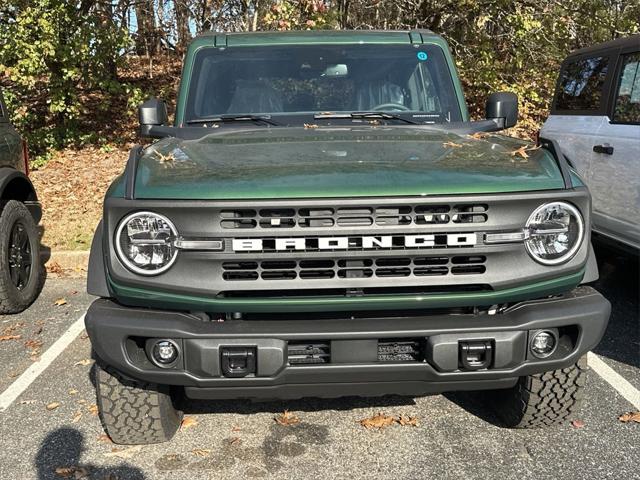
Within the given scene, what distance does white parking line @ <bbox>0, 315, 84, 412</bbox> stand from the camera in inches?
145

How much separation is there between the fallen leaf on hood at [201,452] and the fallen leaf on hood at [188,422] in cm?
24

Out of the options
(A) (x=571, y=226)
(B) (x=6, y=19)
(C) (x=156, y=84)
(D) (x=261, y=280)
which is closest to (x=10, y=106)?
(B) (x=6, y=19)

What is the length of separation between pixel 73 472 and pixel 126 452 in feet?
0.83

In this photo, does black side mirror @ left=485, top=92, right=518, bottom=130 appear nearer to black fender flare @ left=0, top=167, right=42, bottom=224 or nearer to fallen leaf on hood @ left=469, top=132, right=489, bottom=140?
fallen leaf on hood @ left=469, top=132, right=489, bottom=140

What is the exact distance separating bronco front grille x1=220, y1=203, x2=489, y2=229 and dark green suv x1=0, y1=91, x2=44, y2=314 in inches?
128

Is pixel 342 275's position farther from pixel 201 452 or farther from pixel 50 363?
pixel 50 363

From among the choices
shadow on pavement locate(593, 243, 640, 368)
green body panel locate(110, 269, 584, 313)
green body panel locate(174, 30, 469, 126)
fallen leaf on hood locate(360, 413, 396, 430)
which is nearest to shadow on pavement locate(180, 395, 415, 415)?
fallen leaf on hood locate(360, 413, 396, 430)

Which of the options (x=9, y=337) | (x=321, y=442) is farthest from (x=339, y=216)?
(x=9, y=337)

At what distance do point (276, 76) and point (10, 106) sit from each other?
728 centimetres

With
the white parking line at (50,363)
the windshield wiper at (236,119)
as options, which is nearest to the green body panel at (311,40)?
the windshield wiper at (236,119)

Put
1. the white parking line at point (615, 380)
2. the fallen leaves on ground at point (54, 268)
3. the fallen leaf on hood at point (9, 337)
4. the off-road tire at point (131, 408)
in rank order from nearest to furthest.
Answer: the off-road tire at point (131, 408) < the white parking line at point (615, 380) < the fallen leaf on hood at point (9, 337) < the fallen leaves on ground at point (54, 268)

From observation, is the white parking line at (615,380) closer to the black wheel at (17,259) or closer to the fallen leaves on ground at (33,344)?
the fallen leaves on ground at (33,344)

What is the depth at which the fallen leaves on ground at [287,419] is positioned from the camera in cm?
330

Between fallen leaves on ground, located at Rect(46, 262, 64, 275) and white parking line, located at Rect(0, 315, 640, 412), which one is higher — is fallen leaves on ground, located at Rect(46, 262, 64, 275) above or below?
below
